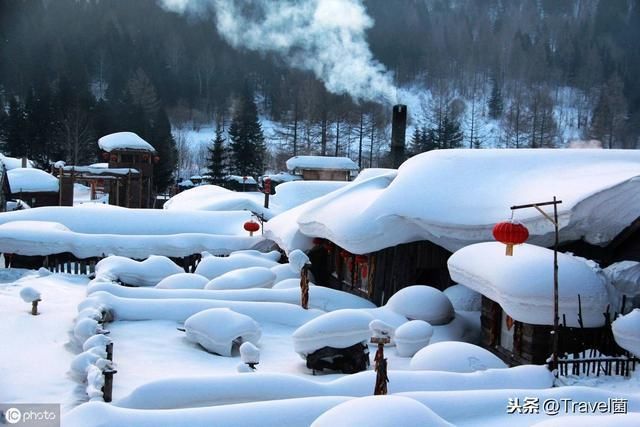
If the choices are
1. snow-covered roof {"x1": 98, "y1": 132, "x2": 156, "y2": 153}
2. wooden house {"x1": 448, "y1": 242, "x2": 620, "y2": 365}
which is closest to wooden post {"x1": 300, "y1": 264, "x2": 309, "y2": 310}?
wooden house {"x1": 448, "y1": 242, "x2": 620, "y2": 365}

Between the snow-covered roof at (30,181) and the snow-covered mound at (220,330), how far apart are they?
27772 mm

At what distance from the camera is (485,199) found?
13.2 meters

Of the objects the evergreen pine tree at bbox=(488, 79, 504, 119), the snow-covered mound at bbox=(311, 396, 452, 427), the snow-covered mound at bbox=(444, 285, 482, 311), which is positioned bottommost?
the snow-covered mound at bbox=(444, 285, 482, 311)

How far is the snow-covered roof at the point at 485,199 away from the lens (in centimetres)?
1099

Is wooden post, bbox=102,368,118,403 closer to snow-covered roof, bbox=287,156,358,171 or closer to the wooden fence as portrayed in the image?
the wooden fence

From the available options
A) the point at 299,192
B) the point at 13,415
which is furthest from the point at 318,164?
the point at 13,415

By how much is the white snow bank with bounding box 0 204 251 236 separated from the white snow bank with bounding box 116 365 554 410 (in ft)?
47.4

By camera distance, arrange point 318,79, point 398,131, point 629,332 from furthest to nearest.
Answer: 1. point 318,79
2. point 398,131
3. point 629,332

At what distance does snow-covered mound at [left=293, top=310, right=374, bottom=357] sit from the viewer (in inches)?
375

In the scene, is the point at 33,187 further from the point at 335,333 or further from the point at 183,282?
the point at 335,333

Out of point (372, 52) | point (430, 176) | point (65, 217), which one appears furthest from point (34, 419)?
point (372, 52)

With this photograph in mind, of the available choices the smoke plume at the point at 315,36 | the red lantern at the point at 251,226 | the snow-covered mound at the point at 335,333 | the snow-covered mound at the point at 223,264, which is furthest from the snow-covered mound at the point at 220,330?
the smoke plume at the point at 315,36

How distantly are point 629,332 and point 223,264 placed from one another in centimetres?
1034

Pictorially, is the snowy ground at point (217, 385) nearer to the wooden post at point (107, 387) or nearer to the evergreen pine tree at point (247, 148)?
the wooden post at point (107, 387)
